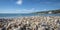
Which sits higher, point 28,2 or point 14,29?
point 28,2

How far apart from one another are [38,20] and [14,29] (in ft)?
0.74

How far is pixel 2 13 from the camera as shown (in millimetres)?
835

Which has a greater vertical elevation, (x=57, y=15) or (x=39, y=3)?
(x=39, y=3)

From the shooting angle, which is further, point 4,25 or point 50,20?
point 50,20

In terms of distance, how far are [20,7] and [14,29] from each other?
0.19 meters

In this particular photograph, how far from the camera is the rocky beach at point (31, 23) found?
33.3 inches

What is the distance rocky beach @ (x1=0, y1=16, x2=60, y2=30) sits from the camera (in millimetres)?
846

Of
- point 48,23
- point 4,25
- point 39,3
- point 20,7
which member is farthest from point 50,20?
point 4,25

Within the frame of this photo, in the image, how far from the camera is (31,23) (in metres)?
0.90

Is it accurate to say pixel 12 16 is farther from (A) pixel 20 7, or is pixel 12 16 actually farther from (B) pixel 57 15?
(B) pixel 57 15

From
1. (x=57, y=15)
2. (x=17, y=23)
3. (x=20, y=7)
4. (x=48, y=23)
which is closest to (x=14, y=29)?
(x=17, y=23)

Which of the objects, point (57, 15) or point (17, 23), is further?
point (57, 15)

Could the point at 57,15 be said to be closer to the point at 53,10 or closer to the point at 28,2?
the point at 53,10

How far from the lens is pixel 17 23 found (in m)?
0.88
